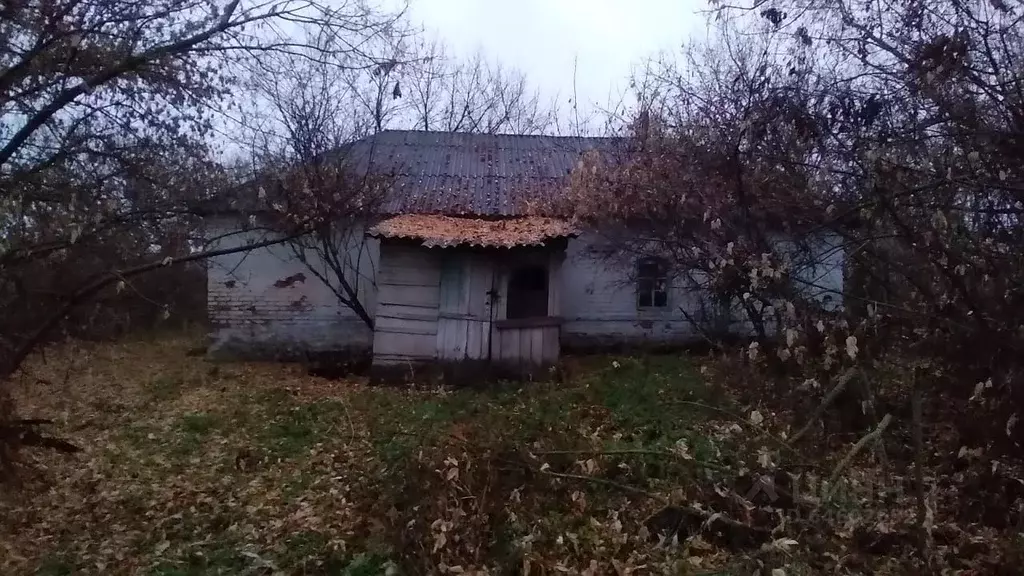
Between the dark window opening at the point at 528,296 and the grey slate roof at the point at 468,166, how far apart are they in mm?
1104

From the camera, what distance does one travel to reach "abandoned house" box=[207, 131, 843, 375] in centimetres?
1078

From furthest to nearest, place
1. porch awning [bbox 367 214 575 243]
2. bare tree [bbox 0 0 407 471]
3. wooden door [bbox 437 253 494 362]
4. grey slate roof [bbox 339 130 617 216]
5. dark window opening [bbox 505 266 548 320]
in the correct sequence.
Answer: grey slate roof [bbox 339 130 617 216] < dark window opening [bbox 505 266 548 320] < wooden door [bbox 437 253 494 362] < porch awning [bbox 367 214 575 243] < bare tree [bbox 0 0 407 471]

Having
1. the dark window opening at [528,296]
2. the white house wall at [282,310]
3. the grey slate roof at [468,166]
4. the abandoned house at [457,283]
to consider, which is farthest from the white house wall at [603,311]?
the white house wall at [282,310]

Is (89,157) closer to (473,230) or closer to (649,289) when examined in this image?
(473,230)

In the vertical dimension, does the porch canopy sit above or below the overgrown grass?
above

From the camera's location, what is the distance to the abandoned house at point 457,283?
10781mm

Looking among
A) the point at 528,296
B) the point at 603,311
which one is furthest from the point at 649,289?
the point at 528,296

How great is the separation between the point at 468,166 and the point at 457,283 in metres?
4.14

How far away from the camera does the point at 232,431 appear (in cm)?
839

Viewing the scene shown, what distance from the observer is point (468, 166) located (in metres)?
14.4

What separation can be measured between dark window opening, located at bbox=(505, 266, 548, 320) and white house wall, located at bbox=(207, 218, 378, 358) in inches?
89.9

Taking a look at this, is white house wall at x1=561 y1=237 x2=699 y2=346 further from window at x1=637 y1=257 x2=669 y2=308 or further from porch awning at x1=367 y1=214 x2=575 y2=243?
porch awning at x1=367 y1=214 x2=575 y2=243

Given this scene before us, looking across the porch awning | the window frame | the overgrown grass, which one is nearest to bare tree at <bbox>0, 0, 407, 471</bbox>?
the overgrown grass

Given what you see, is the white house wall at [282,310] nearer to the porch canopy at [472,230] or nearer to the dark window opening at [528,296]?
the porch canopy at [472,230]
